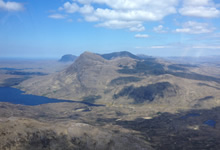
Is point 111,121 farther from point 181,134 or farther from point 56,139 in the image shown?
point 56,139

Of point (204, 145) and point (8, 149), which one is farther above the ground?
point (8, 149)

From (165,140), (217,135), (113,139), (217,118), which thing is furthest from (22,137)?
(217,118)

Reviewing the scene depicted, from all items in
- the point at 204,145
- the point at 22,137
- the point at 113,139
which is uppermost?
the point at 22,137

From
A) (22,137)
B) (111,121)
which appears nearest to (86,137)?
(22,137)

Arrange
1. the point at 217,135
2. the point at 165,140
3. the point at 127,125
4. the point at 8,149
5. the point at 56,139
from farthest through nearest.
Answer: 1. the point at 127,125
2. the point at 217,135
3. the point at 165,140
4. the point at 56,139
5. the point at 8,149

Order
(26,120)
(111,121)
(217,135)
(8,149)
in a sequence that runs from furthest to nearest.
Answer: (111,121) → (217,135) → (26,120) → (8,149)

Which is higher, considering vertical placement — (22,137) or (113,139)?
(22,137)

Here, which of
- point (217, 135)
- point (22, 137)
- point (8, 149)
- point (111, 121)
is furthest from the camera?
point (111, 121)

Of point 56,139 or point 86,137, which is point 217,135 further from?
point 56,139

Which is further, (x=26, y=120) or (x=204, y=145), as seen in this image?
(x=204, y=145)
